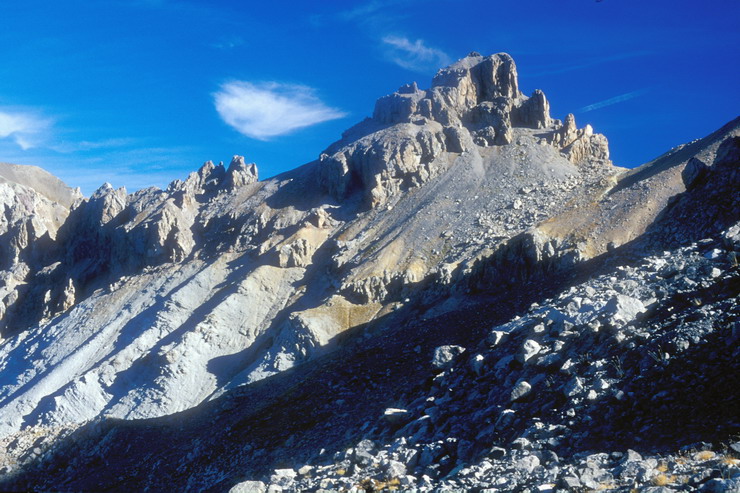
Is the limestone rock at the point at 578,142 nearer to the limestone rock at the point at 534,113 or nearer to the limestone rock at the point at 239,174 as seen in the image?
the limestone rock at the point at 534,113

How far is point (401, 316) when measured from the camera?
53.3m

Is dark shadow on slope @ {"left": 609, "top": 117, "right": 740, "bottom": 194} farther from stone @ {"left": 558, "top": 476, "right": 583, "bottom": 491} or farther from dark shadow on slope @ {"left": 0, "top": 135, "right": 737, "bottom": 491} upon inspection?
stone @ {"left": 558, "top": 476, "right": 583, "bottom": 491}

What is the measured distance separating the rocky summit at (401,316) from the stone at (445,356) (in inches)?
5.5

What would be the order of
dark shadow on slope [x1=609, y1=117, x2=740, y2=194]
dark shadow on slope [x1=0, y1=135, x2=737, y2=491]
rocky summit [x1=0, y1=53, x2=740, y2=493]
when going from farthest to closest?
dark shadow on slope [x1=609, y1=117, x2=740, y2=194] → dark shadow on slope [x1=0, y1=135, x2=737, y2=491] → rocky summit [x1=0, y1=53, x2=740, y2=493]

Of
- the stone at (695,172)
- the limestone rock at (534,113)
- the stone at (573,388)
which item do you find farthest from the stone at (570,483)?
the limestone rock at (534,113)

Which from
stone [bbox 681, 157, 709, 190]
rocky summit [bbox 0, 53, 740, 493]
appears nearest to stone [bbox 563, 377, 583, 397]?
rocky summit [bbox 0, 53, 740, 493]

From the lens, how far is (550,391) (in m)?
16.2

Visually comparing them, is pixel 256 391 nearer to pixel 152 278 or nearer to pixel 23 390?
pixel 23 390

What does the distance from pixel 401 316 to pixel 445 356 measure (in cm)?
2989

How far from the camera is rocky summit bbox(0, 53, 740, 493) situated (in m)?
14.4

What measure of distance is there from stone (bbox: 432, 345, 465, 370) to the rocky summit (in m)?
0.14

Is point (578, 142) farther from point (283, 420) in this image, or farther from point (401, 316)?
point (283, 420)

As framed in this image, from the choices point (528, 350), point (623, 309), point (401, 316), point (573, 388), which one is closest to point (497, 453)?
point (573, 388)

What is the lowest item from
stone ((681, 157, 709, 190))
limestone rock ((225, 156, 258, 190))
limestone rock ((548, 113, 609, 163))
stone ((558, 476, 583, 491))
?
stone ((558, 476, 583, 491))
